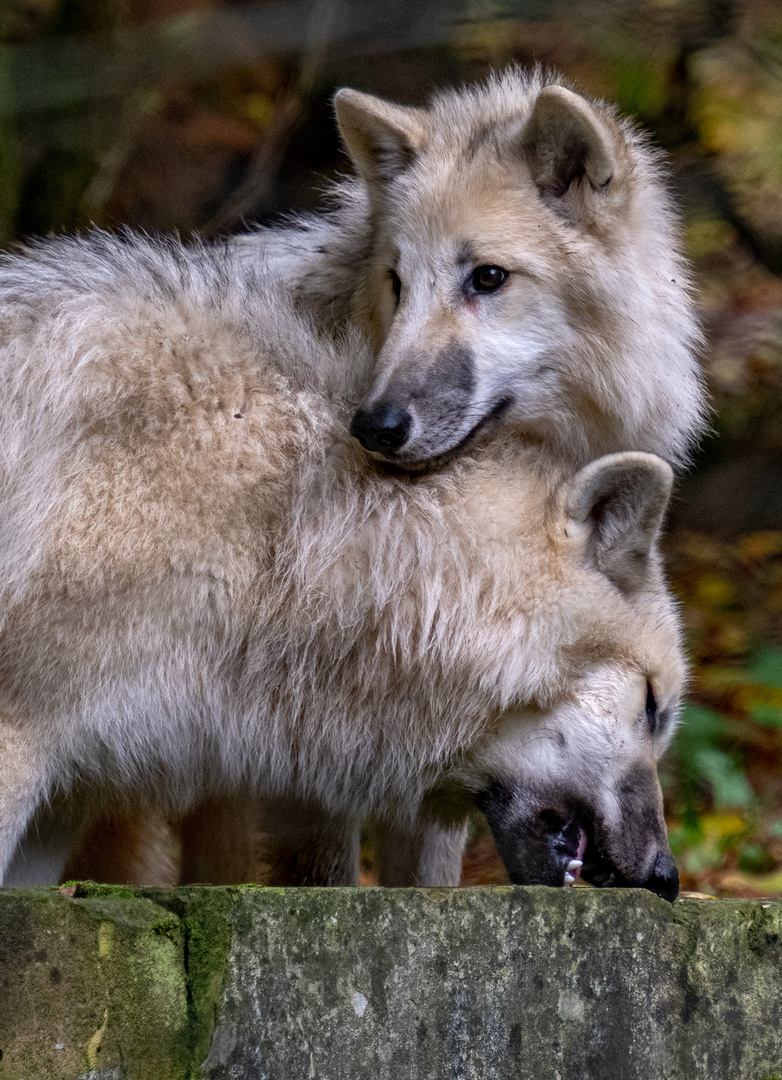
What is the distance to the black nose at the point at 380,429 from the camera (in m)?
3.15

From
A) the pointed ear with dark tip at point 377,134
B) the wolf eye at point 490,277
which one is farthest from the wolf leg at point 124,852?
the pointed ear with dark tip at point 377,134

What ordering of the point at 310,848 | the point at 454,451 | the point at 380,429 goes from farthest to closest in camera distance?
the point at 310,848 → the point at 454,451 → the point at 380,429

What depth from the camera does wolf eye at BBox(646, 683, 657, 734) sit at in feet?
10.8

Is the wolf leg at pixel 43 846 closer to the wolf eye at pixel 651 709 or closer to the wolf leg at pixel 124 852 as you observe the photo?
the wolf leg at pixel 124 852

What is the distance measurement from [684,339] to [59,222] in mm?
4006

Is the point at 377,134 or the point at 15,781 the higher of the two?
the point at 377,134

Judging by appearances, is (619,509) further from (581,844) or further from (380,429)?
(581,844)

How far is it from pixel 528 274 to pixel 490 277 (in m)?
0.12

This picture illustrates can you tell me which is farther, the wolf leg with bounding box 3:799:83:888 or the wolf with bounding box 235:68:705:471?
the wolf with bounding box 235:68:705:471

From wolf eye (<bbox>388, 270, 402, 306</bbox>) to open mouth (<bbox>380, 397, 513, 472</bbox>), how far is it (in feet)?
1.77

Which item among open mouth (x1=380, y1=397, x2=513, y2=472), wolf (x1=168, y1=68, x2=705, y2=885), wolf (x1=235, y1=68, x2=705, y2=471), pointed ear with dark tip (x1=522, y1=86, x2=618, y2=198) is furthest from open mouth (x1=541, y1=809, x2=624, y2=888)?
pointed ear with dark tip (x1=522, y1=86, x2=618, y2=198)

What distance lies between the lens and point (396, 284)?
4008 mm

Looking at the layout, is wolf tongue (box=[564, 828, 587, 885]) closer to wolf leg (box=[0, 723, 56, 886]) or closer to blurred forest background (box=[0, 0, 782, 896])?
wolf leg (box=[0, 723, 56, 886])

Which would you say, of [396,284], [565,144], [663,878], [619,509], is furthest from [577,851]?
[565,144]
